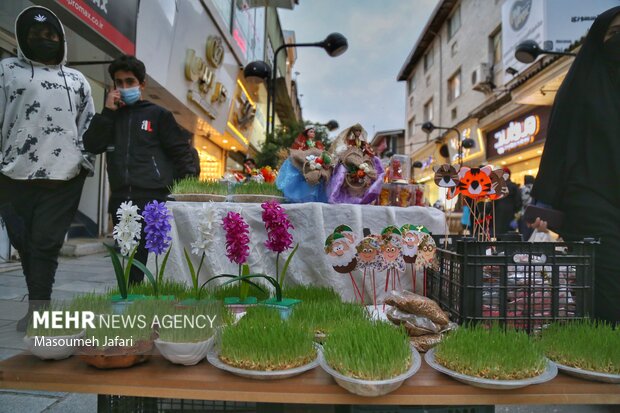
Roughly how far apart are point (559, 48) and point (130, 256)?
10.7 metres

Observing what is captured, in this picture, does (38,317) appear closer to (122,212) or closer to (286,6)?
(122,212)

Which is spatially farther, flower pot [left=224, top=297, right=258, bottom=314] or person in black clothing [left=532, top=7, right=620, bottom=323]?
person in black clothing [left=532, top=7, right=620, bottom=323]

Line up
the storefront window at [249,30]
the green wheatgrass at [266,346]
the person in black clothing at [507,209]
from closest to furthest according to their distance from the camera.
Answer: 1. the green wheatgrass at [266,346]
2. the person in black clothing at [507,209]
3. the storefront window at [249,30]

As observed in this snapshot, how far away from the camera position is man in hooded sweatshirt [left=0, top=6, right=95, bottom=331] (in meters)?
2.31

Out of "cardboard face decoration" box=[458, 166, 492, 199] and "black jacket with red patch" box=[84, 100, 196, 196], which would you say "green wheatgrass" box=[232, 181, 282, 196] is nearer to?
"black jacket with red patch" box=[84, 100, 196, 196]

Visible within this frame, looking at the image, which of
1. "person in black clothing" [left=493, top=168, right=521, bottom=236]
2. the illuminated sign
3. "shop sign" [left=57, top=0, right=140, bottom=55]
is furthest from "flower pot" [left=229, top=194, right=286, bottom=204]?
the illuminated sign

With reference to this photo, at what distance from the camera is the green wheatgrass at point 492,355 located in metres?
1.07

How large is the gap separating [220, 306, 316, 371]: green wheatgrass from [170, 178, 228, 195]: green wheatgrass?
4.91 ft

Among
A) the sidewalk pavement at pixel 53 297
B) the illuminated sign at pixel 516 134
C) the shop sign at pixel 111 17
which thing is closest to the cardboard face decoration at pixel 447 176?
the sidewalk pavement at pixel 53 297

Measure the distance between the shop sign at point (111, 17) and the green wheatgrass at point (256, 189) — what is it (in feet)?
10.7

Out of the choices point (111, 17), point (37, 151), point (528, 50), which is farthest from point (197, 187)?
point (528, 50)

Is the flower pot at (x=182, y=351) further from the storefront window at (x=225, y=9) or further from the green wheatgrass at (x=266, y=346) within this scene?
the storefront window at (x=225, y=9)

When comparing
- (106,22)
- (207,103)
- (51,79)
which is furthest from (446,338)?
(207,103)

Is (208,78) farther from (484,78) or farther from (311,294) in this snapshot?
(484,78)
